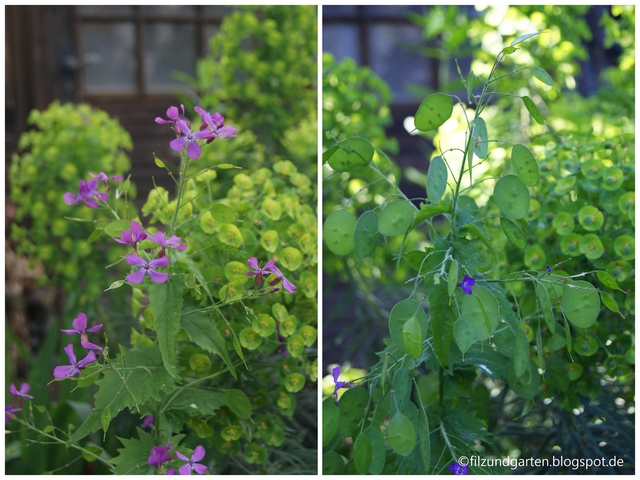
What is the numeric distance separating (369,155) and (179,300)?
1.07 feet

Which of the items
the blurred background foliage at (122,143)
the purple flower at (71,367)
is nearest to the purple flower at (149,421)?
the purple flower at (71,367)

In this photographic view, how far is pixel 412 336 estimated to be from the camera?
0.63 m

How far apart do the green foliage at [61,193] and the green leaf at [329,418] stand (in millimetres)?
932

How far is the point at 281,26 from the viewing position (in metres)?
1.72

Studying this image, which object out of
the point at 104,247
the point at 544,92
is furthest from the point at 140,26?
the point at 544,92

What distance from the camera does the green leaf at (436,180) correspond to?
0.72 m

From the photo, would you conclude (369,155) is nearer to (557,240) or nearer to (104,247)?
(557,240)

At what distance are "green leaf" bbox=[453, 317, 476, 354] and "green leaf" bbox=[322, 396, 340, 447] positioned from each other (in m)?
0.22

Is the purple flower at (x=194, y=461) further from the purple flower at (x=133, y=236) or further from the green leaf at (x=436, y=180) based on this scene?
the green leaf at (x=436, y=180)

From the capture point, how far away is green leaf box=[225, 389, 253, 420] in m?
0.82

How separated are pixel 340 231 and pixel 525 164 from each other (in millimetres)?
242

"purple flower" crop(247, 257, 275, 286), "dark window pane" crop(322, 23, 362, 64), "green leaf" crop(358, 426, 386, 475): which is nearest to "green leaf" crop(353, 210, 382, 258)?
"purple flower" crop(247, 257, 275, 286)

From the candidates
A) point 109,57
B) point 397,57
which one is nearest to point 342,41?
point 397,57

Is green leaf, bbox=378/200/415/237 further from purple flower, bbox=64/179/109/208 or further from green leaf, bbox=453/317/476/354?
purple flower, bbox=64/179/109/208
